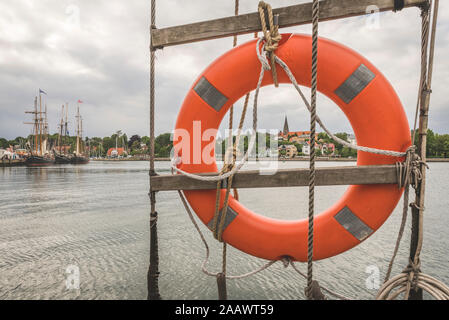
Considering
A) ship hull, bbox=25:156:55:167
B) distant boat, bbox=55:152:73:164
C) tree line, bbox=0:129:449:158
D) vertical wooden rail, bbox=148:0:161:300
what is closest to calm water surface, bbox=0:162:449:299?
vertical wooden rail, bbox=148:0:161:300

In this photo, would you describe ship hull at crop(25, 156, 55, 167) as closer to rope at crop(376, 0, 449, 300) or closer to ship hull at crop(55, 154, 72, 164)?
ship hull at crop(55, 154, 72, 164)

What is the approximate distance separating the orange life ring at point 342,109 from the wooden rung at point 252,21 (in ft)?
0.32

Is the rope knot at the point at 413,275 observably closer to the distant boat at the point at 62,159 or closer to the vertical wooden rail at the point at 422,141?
the vertical wooden rail at the point at 422,141

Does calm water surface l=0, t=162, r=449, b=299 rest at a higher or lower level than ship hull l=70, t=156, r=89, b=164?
lower

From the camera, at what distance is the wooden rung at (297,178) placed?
59.7 inches

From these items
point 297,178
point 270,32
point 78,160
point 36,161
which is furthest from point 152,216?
point 78,160

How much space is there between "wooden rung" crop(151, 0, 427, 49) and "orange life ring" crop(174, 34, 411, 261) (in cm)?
10

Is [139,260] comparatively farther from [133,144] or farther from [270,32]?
[133,144]

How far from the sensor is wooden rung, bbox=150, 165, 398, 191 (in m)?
1.52

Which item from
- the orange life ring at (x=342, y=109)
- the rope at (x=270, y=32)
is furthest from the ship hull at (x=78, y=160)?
the rope at (x=270, y=32)
